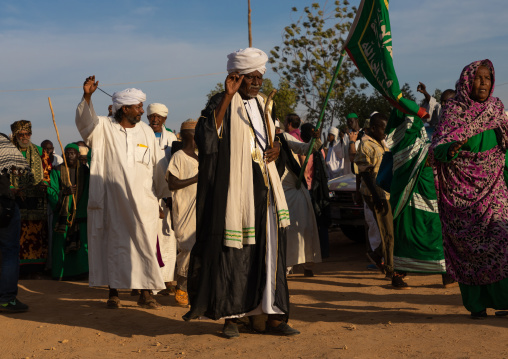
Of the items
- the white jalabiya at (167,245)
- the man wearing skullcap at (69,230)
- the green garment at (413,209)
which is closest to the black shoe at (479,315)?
the green garment at (413,209)

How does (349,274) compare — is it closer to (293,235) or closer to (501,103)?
(293,235)

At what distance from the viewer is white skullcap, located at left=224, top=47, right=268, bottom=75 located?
596 centimetres

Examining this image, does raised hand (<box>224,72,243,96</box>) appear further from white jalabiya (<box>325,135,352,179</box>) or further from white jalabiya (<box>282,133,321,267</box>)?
white jalabiya (<box>325,135,352,179</box>)

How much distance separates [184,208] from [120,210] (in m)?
0.86

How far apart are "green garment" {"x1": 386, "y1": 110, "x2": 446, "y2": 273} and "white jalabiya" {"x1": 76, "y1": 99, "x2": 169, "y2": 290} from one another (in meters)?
2.84

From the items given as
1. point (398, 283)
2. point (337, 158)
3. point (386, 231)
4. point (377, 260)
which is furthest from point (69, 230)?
point (337, 158)

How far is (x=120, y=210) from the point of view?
7.81 m

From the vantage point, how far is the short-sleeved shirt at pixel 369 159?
9.50 meters

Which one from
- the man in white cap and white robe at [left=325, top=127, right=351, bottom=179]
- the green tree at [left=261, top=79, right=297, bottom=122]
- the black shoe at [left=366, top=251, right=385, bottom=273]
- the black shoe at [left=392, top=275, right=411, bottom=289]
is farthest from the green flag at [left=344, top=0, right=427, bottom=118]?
the green tree at [left=261, top=79, right=297, bottom=122]

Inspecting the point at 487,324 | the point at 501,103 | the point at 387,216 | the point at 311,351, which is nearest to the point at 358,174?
the point at 387,216

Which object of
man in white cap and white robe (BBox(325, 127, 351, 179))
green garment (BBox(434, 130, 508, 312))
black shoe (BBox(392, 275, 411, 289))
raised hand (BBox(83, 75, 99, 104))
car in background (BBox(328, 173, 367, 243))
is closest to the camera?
green garment (BBox(434, 130, 508, 312))

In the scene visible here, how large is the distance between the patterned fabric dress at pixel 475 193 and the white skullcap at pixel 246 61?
1834mm

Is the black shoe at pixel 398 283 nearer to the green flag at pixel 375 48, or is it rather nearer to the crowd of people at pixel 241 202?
the crowd of people at pixel 241 202

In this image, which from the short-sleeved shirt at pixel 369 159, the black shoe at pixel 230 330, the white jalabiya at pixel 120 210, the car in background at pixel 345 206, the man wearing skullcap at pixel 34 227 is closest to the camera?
the black shoe at pixel 230 330
